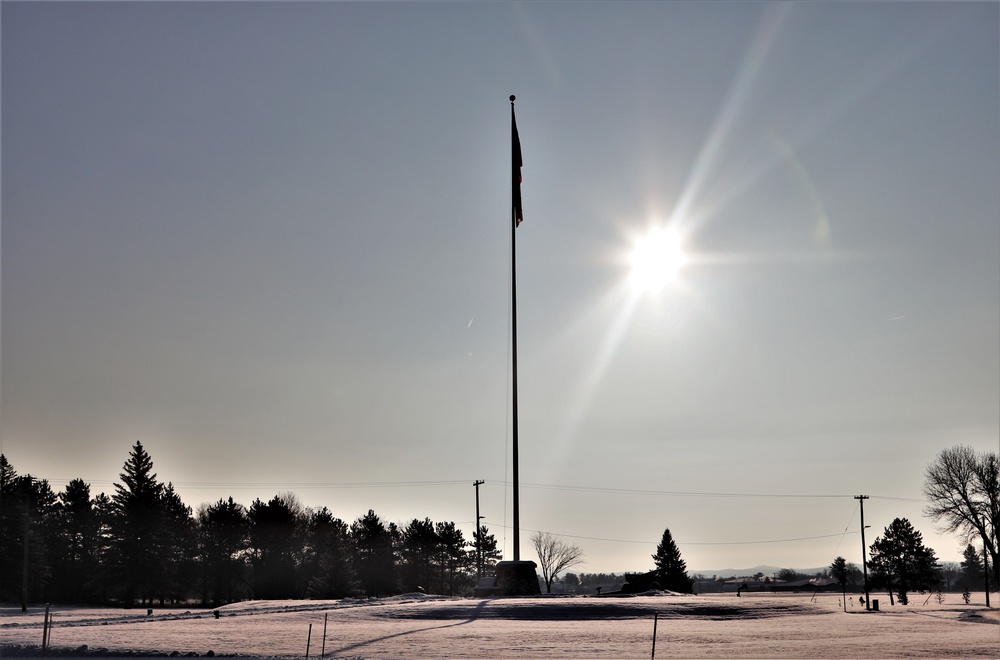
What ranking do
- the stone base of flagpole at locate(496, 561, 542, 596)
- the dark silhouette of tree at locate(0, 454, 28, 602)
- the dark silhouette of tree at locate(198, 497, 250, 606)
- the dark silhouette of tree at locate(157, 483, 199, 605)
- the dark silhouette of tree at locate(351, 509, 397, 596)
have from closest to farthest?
the stone base of flagpole at locate(496, 561, 542, 596), the dark silhouette of tree at locate(0, 454, 28, 602), the dark silhouette of tree at locate(157, 483, 199, 605), the dark silhouette of tree at locate(198, 497, 250, 606), the dark silhouette of tree at locate(351, 509, 397, 596)

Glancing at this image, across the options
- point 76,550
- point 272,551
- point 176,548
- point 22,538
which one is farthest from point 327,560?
point 22,538

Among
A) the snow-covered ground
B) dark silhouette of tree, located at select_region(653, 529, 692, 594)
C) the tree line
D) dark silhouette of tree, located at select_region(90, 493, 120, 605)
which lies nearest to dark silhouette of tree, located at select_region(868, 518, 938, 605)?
dark silhouette of tree, located at select_region(653, 529, 692, 594)

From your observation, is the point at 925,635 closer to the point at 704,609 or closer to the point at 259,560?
the point at 704,609

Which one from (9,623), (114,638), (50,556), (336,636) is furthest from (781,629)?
(50,556)

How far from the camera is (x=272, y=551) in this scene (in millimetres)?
96312

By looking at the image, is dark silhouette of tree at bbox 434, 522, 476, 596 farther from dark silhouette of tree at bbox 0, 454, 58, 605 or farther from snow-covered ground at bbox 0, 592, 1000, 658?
snow-covered ground at bbox 0, 592, 1000, 658

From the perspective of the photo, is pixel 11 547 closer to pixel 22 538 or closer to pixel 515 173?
pixel 22 538

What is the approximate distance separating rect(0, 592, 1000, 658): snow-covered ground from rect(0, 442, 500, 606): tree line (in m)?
38.2

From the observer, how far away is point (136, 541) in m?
78.7

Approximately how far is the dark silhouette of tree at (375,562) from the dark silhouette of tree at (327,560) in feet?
6.02

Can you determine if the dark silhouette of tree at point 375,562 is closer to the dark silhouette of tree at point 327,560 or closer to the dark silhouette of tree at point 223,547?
the dark silhouette of tree at point 327,560

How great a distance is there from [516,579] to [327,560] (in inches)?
2232

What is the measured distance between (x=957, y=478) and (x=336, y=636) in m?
62.9

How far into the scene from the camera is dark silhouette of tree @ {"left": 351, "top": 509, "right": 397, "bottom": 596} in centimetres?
10581
